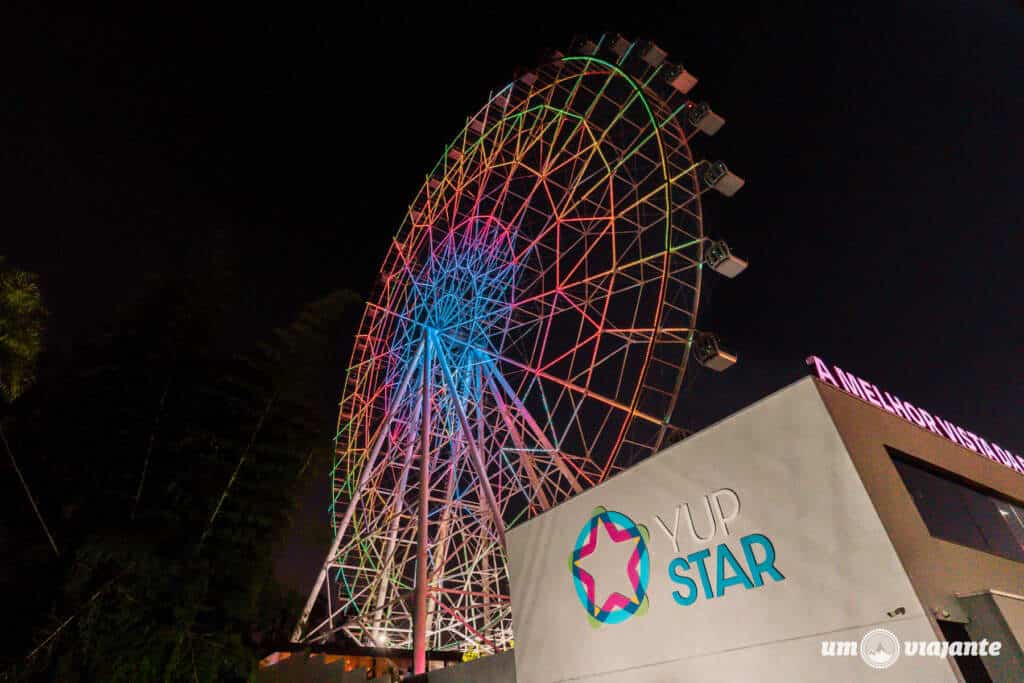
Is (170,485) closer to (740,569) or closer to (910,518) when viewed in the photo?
(740,569)

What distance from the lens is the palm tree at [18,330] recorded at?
17.9 feet

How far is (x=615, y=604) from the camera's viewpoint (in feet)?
21.0

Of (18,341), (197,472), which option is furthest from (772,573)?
(18,341)

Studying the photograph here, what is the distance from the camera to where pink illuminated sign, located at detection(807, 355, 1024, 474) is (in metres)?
7.13

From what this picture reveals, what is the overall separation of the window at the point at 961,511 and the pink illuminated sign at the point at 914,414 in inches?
24.5

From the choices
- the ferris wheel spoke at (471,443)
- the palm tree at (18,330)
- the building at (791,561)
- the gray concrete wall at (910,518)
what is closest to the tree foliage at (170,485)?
→ the palm tree at (18,330)

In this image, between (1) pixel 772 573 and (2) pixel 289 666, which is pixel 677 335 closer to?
(1) pixel 772 573

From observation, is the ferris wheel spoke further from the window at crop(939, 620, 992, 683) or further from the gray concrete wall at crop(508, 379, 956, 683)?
the window at crop(939, 620, 992, 683)

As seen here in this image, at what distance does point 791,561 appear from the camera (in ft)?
16.2

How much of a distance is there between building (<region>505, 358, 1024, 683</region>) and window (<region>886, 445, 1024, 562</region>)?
0.10ft

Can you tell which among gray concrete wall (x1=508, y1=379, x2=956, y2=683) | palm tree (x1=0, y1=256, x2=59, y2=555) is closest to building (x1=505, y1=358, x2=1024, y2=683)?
gray concrete wall (x1=508, y1=379, x2=956, y2=683)

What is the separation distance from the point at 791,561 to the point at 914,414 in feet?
14.2

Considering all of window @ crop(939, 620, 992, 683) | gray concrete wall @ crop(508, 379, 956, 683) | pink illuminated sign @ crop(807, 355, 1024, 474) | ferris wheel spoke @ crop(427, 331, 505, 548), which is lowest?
window @ crop(939, 620, 992, 683)

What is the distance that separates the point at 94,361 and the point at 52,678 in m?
3.10
